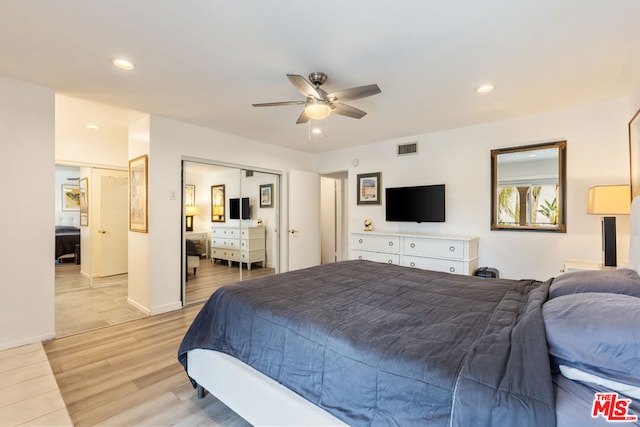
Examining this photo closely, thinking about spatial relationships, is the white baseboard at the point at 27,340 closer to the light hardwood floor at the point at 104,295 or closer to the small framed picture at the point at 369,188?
the light hardwood floor at the point at 104,295

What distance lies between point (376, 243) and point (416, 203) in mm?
861

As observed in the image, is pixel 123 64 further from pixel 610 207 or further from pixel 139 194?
pixel 610 207

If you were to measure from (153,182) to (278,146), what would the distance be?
2.22 metres

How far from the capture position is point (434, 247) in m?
3.83

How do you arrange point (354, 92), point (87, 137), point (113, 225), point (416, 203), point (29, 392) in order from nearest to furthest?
1. point (29, 392)
2. point (354, 92)
3. point (416, 203)
4. point (87, 137)
5. point (113, 225)

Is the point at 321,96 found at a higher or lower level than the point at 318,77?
lower

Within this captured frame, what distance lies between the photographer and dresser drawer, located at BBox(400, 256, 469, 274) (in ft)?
11.8

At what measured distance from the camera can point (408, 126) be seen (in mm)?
4023

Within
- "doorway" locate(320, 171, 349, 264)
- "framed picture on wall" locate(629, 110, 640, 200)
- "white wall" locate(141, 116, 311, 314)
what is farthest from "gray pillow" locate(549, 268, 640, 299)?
"doorway" locate(320, 171, 349, 264)

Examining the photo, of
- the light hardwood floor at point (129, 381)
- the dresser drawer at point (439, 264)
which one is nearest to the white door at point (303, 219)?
the dresser drawer at point (439, 264)

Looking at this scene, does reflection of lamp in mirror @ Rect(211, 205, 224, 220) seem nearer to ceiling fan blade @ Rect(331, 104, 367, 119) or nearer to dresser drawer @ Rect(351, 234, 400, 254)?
dresser drawer @ Rect(351, 234, 400, 254)

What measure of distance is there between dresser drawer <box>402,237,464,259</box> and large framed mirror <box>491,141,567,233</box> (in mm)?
600

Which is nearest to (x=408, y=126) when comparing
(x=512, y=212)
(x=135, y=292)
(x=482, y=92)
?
(x=482, y=92)

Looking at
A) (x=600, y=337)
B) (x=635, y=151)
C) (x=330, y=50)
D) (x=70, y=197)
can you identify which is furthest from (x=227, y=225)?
(x=70, y=197)
